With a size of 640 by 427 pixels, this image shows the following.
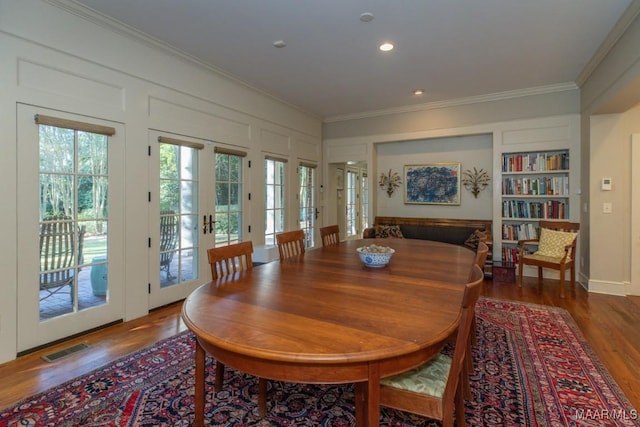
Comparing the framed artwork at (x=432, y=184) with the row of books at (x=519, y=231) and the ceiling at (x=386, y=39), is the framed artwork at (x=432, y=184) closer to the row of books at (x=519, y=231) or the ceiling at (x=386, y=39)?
the row of books at (x=519, y=231)

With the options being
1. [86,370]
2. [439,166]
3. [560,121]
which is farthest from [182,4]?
[560,121]

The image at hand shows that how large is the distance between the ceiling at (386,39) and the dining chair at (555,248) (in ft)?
6.48

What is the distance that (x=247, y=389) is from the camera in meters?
2.02

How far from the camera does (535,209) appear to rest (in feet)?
16.0

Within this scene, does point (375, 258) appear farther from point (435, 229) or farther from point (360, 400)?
point (435, 229)

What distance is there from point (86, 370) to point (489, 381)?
107 inches

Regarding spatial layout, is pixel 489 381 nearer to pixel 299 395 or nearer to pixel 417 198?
pixel 299 395

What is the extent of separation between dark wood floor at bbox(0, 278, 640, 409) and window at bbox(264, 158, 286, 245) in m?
1.88

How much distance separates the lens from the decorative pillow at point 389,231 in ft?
18.6

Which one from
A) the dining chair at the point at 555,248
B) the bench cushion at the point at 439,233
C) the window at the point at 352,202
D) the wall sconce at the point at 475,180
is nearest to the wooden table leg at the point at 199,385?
the dining chair at the point at 555,248

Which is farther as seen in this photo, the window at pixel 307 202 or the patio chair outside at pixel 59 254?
the window at pixel 307 202

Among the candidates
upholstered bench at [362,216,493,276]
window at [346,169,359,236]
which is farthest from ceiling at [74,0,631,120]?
window at [346,169,359,236]

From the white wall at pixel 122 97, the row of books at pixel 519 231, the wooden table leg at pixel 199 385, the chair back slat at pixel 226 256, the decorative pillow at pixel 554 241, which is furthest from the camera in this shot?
the row of books at pixel 519 231

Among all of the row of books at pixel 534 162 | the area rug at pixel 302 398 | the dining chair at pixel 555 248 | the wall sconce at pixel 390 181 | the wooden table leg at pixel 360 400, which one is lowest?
the area rug at pixel 302 398
